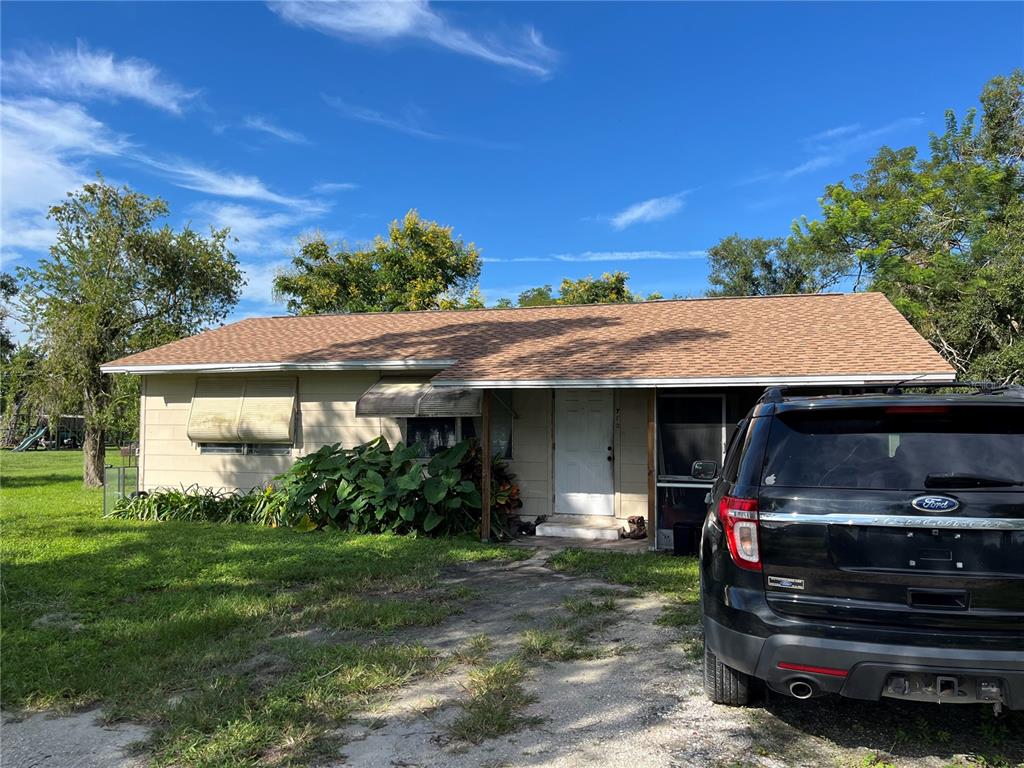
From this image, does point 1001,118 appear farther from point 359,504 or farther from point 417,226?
point 359,504

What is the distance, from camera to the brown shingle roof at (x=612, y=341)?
8.38 meters

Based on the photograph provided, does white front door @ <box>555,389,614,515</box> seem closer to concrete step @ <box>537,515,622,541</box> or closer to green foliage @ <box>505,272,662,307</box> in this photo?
concrete step @ <box>537,515,622,541</box>

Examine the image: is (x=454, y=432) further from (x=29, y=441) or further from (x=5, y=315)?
(x=29, y=441)

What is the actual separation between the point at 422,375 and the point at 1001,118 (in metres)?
21.8

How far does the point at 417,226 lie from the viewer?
88.7ft

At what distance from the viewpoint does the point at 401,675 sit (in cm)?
433

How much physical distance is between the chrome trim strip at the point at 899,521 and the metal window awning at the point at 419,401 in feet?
22.4

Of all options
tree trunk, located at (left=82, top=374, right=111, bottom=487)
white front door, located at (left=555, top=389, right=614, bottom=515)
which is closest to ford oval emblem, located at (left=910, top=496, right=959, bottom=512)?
white front door, located at (left=555, top=389, right=614, bottom=515)

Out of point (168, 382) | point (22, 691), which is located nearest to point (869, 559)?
point (22, 691)

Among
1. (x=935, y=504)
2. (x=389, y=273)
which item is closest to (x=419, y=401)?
(x=935, y=504)

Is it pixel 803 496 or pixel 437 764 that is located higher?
pixel 803 496

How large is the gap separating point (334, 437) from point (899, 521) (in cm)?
965

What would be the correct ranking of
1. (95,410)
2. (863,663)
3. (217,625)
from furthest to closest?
(95,410)
(217,625)
(863,663)

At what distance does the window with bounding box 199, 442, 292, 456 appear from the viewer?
11672 millimetres
